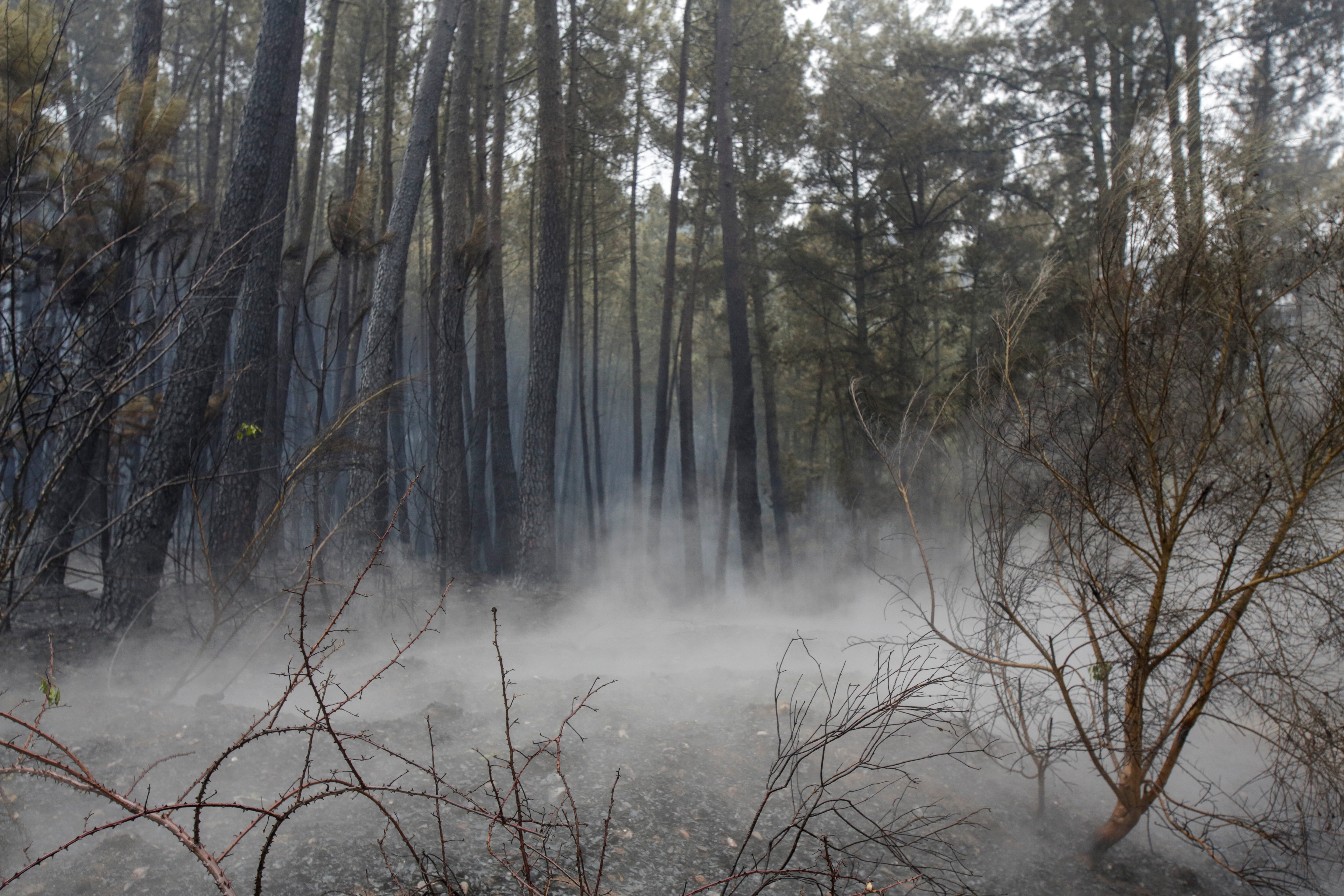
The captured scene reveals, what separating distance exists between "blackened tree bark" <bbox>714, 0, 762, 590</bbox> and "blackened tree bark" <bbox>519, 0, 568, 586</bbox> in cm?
255

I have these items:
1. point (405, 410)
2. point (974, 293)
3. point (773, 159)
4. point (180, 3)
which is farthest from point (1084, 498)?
point (180, 3)

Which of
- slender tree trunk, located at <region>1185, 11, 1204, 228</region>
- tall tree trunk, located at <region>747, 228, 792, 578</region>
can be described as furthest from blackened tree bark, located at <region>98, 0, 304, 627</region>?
tall tree trunk, located at <region>747, 228, 792, 578</region>

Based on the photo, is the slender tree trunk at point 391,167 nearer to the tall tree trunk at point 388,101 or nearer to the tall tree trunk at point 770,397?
the tall tree trunk at point 388,101

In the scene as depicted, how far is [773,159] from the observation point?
1519 centimetres

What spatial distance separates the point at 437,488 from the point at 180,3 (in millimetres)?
10817

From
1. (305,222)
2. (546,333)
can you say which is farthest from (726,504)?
(305,222)

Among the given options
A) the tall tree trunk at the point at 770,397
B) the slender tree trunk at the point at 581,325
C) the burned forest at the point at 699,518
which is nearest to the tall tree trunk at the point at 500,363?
the burned forest at the point at 699,518

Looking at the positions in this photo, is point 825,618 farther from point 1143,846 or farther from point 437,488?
point 1143,846

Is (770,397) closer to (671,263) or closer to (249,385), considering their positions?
(671,263)

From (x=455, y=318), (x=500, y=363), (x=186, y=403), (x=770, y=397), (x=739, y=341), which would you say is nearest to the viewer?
(x=186, y=403)

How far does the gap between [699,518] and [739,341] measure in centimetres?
408

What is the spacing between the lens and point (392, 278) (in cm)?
851

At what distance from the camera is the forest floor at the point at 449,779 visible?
137 inches

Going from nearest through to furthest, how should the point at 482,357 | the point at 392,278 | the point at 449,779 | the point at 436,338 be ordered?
the point at 449,779, the point at 392,278, the point at 436,338, the point at 482,357
